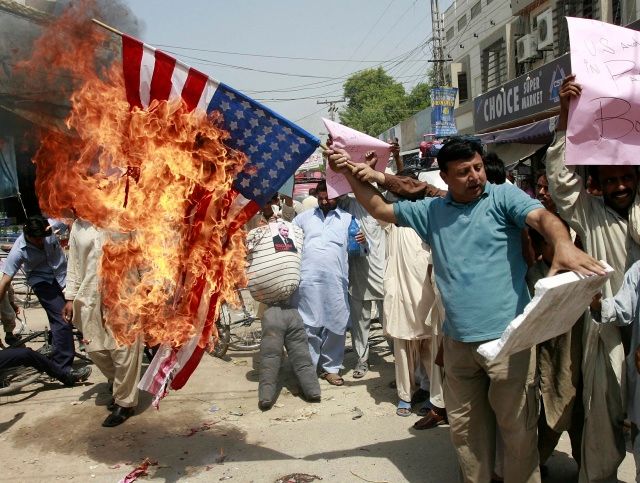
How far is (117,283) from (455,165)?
264 cm

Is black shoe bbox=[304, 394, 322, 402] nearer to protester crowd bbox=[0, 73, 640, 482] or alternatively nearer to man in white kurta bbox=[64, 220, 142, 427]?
man in white kurta bbox=[64, 220, 142, 427]

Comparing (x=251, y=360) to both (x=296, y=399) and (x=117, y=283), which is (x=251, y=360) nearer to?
(x=296, y=399)

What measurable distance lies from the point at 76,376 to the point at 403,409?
3732 millimetres

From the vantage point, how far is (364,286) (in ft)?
22.2

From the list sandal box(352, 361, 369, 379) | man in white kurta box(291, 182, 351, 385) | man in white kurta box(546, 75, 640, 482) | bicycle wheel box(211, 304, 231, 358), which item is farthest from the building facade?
man in white kurta box(546, 75, 640, 482)

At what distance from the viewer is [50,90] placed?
548 centimetres

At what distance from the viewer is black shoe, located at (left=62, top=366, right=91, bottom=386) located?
21.7 ft

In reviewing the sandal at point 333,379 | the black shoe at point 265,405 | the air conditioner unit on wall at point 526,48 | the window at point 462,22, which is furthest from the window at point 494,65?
the black shoe at point 265,405

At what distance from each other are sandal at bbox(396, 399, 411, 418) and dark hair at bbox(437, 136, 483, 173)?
2757 millimetres

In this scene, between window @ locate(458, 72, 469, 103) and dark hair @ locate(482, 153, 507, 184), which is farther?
window @ locate(458, 72, 469, 103)

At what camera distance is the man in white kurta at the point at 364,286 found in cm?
672

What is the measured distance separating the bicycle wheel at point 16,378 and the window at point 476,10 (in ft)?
75.3

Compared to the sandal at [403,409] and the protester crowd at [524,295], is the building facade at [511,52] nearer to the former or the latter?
the sandal at [403,409]

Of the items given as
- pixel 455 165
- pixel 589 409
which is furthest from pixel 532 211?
pixel 589 409
